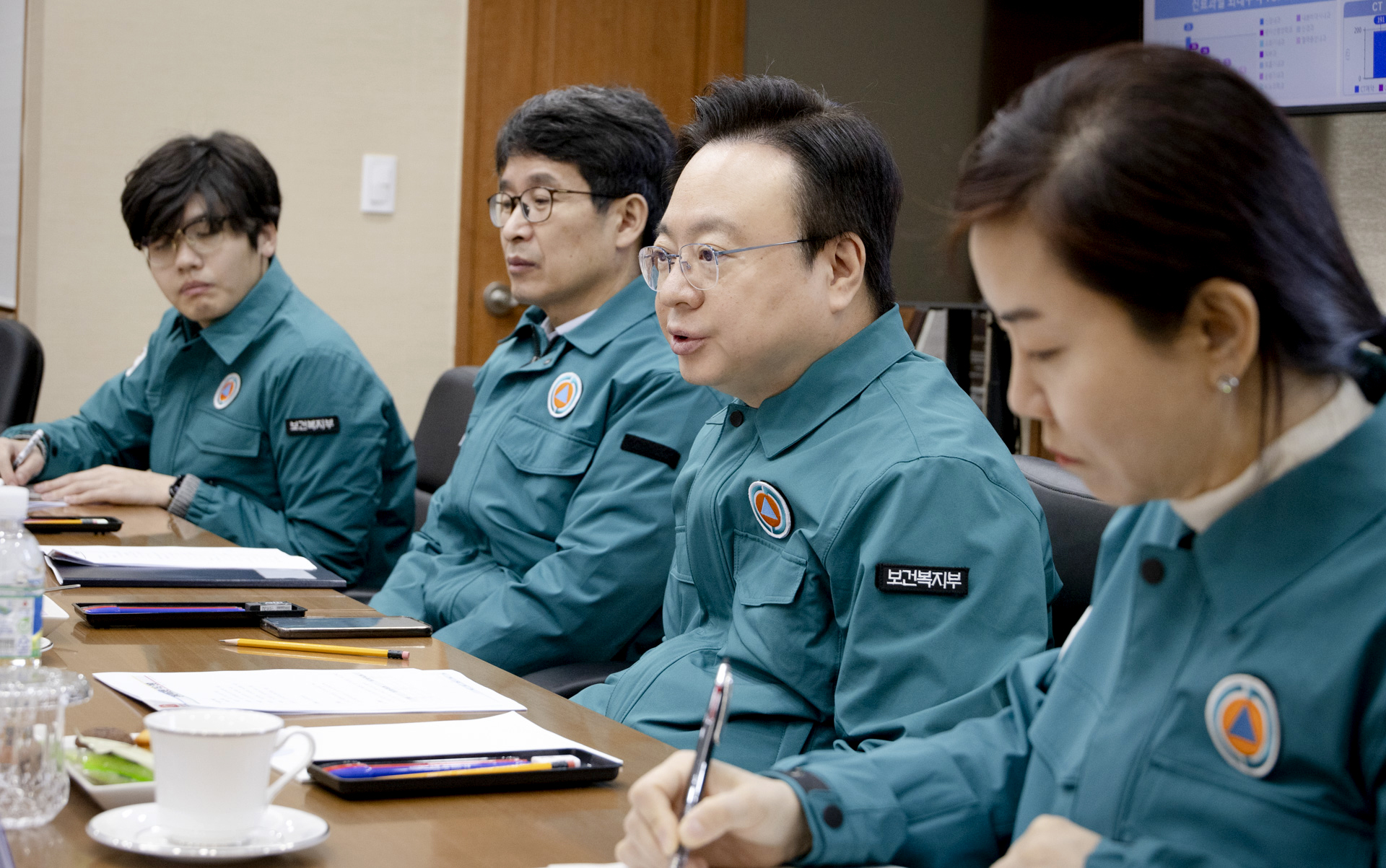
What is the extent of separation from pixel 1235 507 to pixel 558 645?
1263 millimetres

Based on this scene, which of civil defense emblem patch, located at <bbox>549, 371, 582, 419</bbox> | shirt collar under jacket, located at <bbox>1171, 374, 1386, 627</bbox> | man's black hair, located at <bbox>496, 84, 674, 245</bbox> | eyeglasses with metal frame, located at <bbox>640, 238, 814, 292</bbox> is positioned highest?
man's black hair, located at <bbox>496, 84, 674, 245</bbox>

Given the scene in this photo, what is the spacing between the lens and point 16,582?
117cm

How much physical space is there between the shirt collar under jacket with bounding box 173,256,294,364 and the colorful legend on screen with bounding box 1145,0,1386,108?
1705 millimetres

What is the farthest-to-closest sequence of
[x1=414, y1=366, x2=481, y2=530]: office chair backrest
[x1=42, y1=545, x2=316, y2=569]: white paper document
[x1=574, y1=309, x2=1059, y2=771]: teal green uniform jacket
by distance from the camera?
[x1=414, y1=366, x2=481, y2=530]: office chair backrest < [x1=42, y1=545, x2=316, y2=569]: white paper document < [x1=574, y1=309, x2=1059, y2=771]: teal green uniform jacket

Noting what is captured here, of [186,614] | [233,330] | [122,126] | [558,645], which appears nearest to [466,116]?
[122,126]

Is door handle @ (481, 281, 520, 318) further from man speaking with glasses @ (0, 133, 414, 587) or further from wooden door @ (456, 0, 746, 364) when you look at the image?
man speaking with glasses @ (0, 133, 414, 587)

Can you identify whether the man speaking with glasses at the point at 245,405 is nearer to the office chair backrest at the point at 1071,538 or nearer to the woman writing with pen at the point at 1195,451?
the office chair backrest at the point at 1071,538

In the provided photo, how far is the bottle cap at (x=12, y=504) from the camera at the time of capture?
44.2 inches

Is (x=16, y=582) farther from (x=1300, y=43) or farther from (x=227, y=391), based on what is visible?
(x=1300, y=43)

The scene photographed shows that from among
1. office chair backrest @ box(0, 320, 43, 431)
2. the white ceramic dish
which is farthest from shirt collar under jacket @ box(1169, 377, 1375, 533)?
office chair backrest @ box(0, 320, 43, 431)

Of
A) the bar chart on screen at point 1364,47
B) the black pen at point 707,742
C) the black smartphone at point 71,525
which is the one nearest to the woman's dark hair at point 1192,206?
the black pen at point 707,742

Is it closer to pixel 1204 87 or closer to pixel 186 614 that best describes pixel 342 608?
pixel 186 614

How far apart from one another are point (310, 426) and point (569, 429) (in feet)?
2.31

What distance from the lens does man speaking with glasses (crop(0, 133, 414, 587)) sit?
2.51 meters
